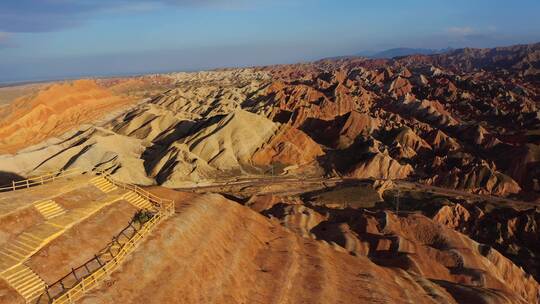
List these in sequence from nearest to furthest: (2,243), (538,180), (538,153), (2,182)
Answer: (2,243) < (2,182) < (538,180) < (538,153)

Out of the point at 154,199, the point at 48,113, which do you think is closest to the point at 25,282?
the point at 154,199

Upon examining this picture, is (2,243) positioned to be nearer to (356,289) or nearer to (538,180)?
(356,289)

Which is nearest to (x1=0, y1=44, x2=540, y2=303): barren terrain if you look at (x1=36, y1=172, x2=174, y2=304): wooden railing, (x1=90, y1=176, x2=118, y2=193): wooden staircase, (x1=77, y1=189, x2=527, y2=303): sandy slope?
(x1=77, y1=189, x2=527, y2=303): sandy slope

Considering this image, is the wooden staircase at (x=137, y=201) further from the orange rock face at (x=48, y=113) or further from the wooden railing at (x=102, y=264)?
the orange rock face at (x=48, y=113)

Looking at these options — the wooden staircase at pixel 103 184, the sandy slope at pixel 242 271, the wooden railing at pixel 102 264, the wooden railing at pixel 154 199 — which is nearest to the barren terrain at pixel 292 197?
the sandy slope at pixel 242 271

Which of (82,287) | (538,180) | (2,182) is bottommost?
(538,180)

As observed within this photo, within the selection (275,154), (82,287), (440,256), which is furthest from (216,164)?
(82,287)

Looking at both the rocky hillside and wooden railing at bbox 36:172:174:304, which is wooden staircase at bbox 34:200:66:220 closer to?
wooden railing at bbox 36:172:174:304
